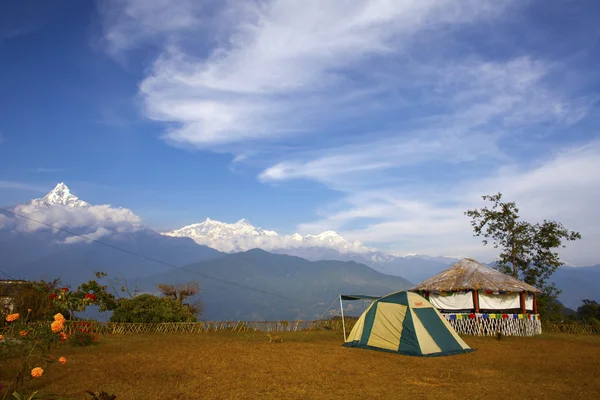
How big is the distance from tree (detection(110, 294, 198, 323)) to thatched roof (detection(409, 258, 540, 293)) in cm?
1395

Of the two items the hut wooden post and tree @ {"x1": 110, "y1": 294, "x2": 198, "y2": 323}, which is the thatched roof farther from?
tree @ {"x1": 110, "y1": 294, "x2": 198, "y2": 323}

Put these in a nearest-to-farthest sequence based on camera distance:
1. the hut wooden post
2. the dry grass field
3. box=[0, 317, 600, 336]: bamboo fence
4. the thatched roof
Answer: the dry grass field, box=[0, 317, 600, 336]: bamboo fence, the thatched roof, the hut wooden post

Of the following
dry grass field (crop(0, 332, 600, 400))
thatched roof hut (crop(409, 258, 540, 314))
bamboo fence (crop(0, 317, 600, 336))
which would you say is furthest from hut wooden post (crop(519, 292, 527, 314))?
dry grass field (crop(0, 332, 600, 400))

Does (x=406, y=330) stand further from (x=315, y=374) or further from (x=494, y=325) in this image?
(x=494, y=325)

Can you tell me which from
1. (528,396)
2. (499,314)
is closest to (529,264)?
(499,314)

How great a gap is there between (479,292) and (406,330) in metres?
9.71

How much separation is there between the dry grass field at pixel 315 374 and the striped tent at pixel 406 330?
0.71 meters

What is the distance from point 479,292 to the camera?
2272cm

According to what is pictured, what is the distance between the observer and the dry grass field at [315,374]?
28.9 feet

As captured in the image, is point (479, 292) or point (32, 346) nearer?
point (32, 346)

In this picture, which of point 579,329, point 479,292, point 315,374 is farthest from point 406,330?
point 579,329

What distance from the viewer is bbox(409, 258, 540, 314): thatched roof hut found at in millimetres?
22438

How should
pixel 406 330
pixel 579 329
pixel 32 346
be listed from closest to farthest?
pixel 32 346
pixel 406 330
pixel 579 329

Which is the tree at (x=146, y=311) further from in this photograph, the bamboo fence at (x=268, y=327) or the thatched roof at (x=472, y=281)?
the thatched roof at (x=472, y=281)
